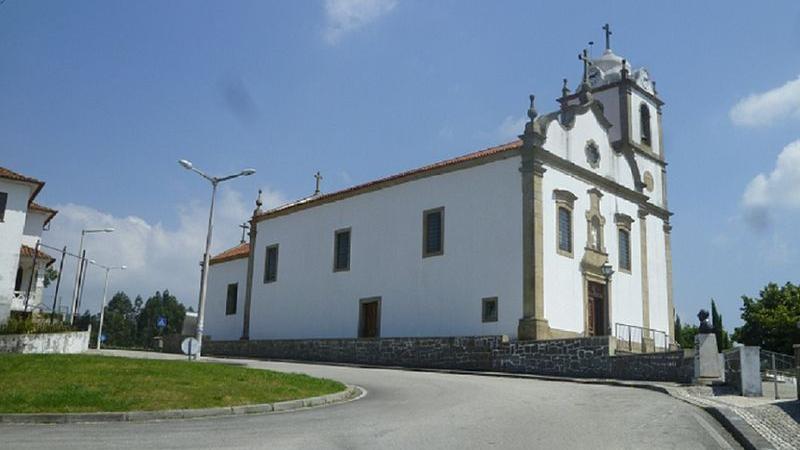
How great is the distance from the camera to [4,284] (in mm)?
34875

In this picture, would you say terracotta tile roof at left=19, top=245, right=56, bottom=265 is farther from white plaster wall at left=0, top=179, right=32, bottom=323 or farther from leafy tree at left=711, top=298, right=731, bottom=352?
leafy tree at left=711, top=298, right=731, bottom=352

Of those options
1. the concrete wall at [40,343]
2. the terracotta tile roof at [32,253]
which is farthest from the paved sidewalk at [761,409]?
the terracotta tile roof at [32,253]

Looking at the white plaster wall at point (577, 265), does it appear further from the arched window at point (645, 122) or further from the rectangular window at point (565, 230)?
the arched window at point (645, 122)

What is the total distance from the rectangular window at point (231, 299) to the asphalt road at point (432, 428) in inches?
1088

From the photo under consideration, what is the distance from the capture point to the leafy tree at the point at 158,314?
111056mm

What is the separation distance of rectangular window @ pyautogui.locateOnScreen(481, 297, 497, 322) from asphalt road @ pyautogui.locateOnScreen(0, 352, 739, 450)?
39.4 feet

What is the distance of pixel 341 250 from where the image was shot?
3512cm

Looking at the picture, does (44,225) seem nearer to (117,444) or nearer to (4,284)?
(4,284)

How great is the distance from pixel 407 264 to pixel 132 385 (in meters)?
18.3

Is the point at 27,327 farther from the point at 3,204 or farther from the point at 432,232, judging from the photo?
the point at 432,232

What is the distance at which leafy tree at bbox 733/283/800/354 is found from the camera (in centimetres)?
3884

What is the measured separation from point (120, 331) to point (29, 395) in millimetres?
107202

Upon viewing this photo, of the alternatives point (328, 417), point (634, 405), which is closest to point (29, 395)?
point (328, 417)

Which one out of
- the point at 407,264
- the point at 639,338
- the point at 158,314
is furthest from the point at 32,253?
the point at 158,314
